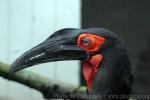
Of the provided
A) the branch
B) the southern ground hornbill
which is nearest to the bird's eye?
the southern ground hornbill

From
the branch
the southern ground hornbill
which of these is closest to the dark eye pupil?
the southern ground hornbill

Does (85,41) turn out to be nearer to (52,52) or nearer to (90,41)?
A: (90,41)

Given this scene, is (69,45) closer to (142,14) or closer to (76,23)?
(76,23)

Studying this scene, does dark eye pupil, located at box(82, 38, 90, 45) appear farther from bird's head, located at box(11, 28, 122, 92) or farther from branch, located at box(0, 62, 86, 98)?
branch, located at box(0, 62, 86, 98)

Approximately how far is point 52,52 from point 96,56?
24 cm

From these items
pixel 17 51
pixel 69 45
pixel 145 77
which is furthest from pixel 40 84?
pixel 145 77

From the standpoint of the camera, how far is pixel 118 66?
3.48m

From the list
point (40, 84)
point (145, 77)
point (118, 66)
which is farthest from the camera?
point (145, 77)

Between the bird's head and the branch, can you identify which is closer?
the bird's head

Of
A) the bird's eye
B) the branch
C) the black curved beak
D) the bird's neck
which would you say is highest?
the bird's eye

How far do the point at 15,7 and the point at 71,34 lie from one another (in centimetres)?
203

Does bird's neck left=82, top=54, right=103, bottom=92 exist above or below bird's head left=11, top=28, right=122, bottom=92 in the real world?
below

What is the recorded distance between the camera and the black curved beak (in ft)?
11.3

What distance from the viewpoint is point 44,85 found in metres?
4.05
